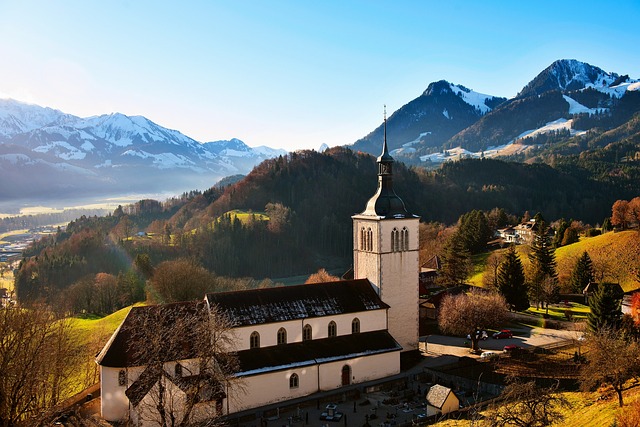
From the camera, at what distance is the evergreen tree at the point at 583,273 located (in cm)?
6538

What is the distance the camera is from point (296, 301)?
37062mm

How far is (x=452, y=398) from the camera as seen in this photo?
31.2m

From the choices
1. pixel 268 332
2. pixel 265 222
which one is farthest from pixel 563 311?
pixel 265 222

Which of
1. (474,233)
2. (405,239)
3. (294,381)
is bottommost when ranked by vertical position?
(294,381)

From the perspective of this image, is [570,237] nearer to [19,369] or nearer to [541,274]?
[541,274]

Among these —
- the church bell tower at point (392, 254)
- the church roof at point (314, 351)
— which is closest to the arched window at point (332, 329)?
the church roof at point (314, 351)

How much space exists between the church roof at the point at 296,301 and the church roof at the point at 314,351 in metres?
1.93

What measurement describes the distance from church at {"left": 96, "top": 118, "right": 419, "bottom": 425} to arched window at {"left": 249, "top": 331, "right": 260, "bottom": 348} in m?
0.07

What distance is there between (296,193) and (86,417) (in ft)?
458

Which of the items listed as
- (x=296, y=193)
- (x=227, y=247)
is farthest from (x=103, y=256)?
(x=296, y=193)

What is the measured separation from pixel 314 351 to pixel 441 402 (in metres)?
9.38

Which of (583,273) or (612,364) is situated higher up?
(612,364)

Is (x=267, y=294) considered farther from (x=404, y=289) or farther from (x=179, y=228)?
(x=179, y=228)

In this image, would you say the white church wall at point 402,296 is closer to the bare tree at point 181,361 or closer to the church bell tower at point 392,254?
the church bell tower at point 392,254
